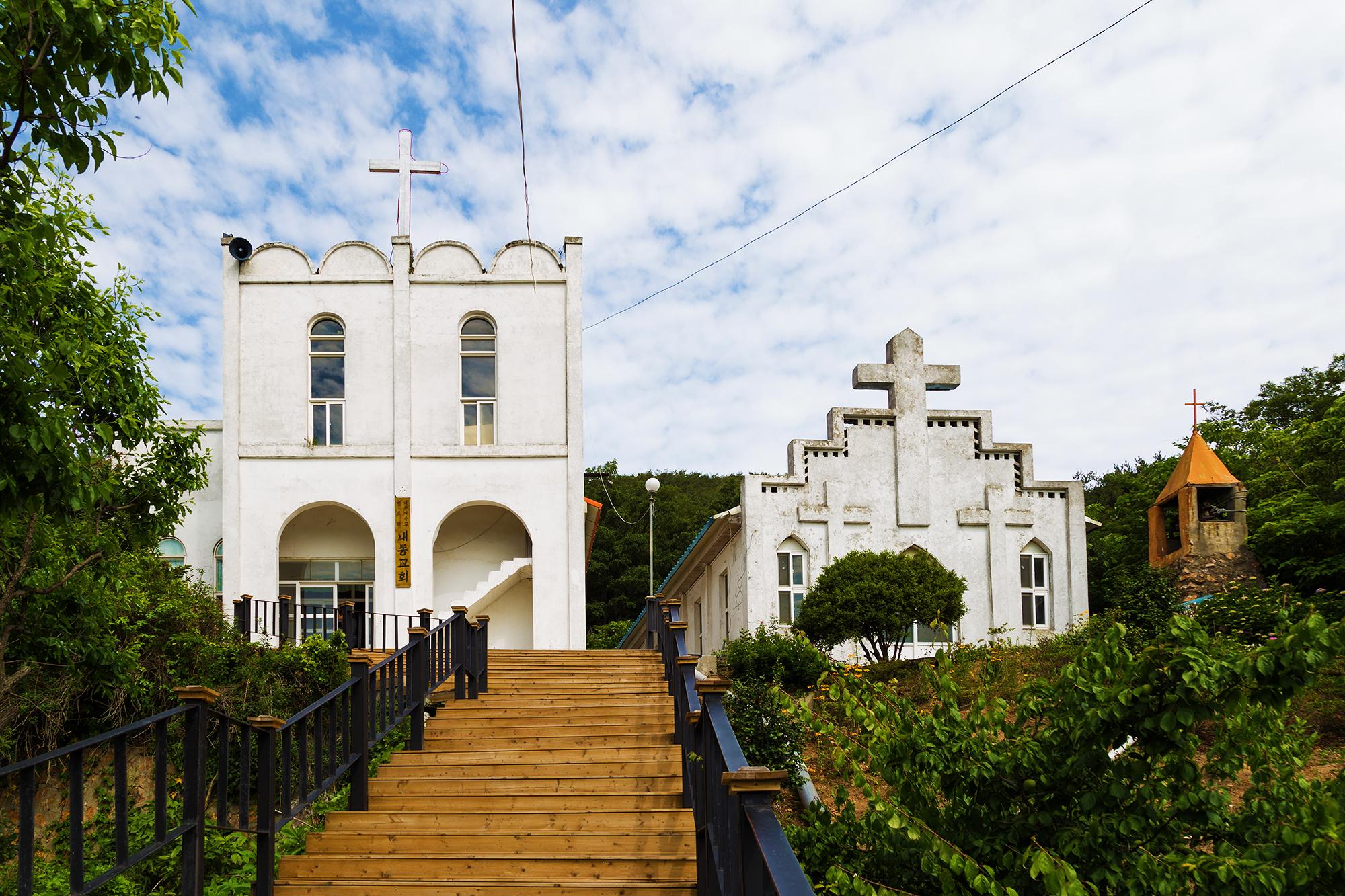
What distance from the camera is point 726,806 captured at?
5684 millimetres

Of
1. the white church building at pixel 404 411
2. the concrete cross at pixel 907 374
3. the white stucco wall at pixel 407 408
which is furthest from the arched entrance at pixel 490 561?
the concrete cross at pixel 907 374

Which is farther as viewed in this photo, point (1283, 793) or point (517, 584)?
point (517, 584)

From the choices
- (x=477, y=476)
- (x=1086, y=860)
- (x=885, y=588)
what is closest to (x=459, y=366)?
(x=477, y=476)

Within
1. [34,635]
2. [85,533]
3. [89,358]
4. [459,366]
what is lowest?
[34,635]

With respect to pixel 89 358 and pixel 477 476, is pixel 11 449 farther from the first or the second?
pixel 477 476

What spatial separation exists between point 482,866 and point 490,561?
15006 mm

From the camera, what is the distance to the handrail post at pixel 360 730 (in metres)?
8.90

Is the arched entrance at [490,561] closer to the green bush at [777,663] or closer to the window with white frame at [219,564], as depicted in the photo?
the window with white frame at [219,564]

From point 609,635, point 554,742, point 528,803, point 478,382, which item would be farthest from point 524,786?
point 609,635

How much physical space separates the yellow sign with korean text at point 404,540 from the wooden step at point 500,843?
1225 cm

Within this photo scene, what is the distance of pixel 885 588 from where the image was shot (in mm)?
19234

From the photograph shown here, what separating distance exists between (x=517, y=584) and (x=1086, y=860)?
59.6 feet

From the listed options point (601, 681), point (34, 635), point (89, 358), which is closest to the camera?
point (89, 358)

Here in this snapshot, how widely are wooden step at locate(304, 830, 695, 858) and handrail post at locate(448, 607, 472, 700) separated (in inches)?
155
